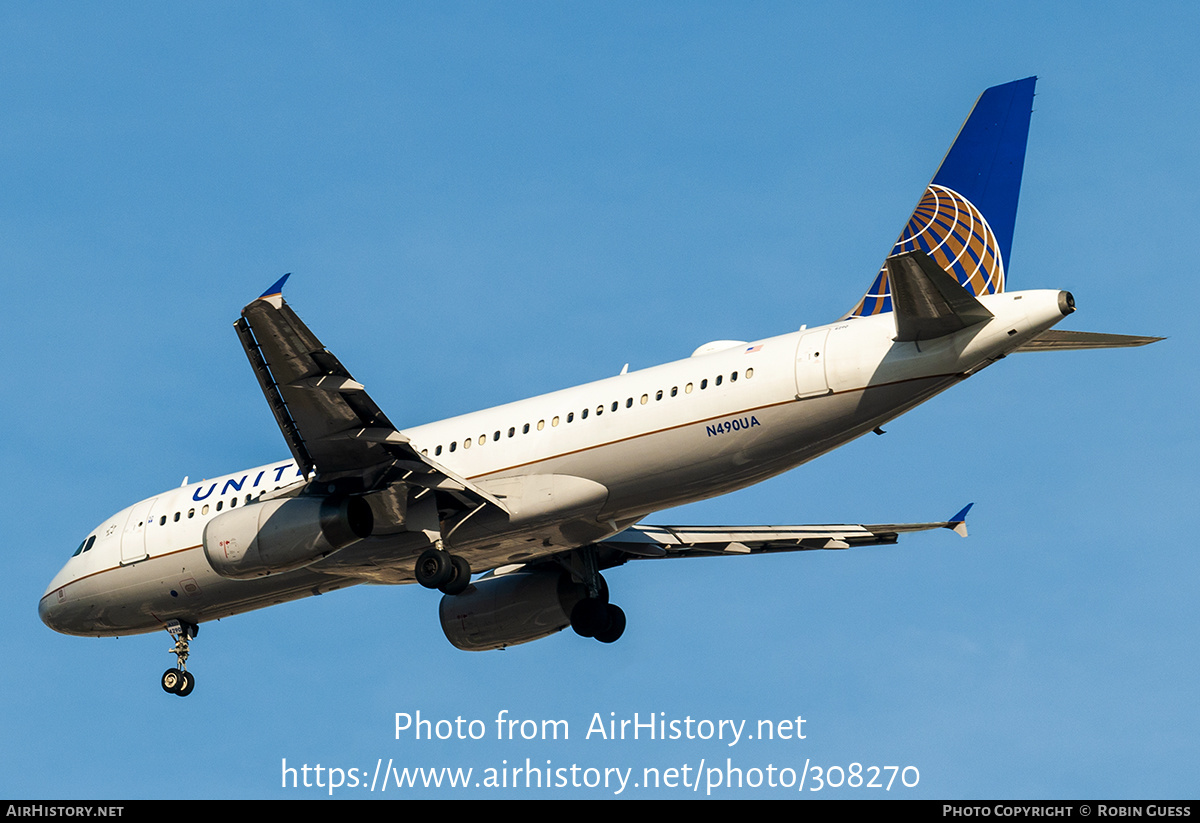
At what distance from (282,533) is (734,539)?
9507 millimetres

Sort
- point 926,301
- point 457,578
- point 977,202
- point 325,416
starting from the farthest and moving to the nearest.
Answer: point 457,578 < point 977,202 < point 325,416 < point 926,301

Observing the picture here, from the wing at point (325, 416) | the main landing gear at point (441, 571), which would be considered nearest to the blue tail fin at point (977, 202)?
the wing at point (325, 416)

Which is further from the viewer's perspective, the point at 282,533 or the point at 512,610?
the point at 512,610

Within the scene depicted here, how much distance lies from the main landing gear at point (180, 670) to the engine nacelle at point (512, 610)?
17.1 ft

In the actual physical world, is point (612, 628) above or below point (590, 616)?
below

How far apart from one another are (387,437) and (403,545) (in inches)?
99.3

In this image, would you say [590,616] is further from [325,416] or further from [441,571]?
[325,416]

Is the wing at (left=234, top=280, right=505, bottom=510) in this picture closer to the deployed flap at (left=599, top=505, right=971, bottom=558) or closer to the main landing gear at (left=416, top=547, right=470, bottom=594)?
the main landing gear at (left=416, top=547, right=470, bottom=594)

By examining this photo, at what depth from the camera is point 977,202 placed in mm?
26266

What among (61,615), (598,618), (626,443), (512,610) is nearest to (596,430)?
(626,443)

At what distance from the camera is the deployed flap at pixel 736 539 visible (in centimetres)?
3119

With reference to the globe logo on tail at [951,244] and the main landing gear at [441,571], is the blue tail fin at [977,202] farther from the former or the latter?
the main landing gear at [441,571]
